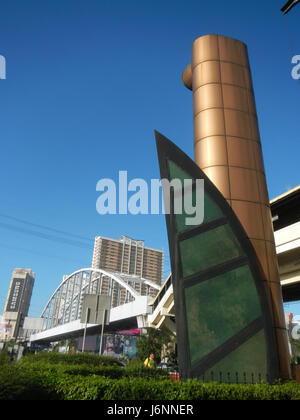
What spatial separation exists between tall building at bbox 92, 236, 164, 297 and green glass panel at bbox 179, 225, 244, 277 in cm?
16113

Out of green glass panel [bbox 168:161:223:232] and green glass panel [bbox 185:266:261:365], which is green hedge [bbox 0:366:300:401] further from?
green glass panel [bbox 168:161:223:232]

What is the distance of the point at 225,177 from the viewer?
13.2 metres

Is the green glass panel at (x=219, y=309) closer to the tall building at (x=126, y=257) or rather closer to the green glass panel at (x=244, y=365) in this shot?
the green glass panel at (x=244, y=365)

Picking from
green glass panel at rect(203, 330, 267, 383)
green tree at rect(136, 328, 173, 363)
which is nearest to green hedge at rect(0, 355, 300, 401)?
green glass panel at rect(203, 330, 267, 383)

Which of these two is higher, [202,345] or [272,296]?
[272,296]

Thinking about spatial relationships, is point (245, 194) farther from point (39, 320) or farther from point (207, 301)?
point (39, 320)

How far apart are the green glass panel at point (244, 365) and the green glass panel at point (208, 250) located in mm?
2585

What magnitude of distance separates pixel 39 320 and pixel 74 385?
346 ft

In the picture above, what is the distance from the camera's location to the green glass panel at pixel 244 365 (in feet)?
32.5

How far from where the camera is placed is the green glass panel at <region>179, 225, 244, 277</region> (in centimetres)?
1098

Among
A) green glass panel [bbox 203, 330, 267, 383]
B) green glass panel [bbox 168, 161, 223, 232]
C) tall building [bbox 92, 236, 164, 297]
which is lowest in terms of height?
green glass panel [bbox 203, 330, 267, 383]

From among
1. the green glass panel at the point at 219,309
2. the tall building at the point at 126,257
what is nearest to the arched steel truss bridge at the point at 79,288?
the tall building at the point at 126,257
